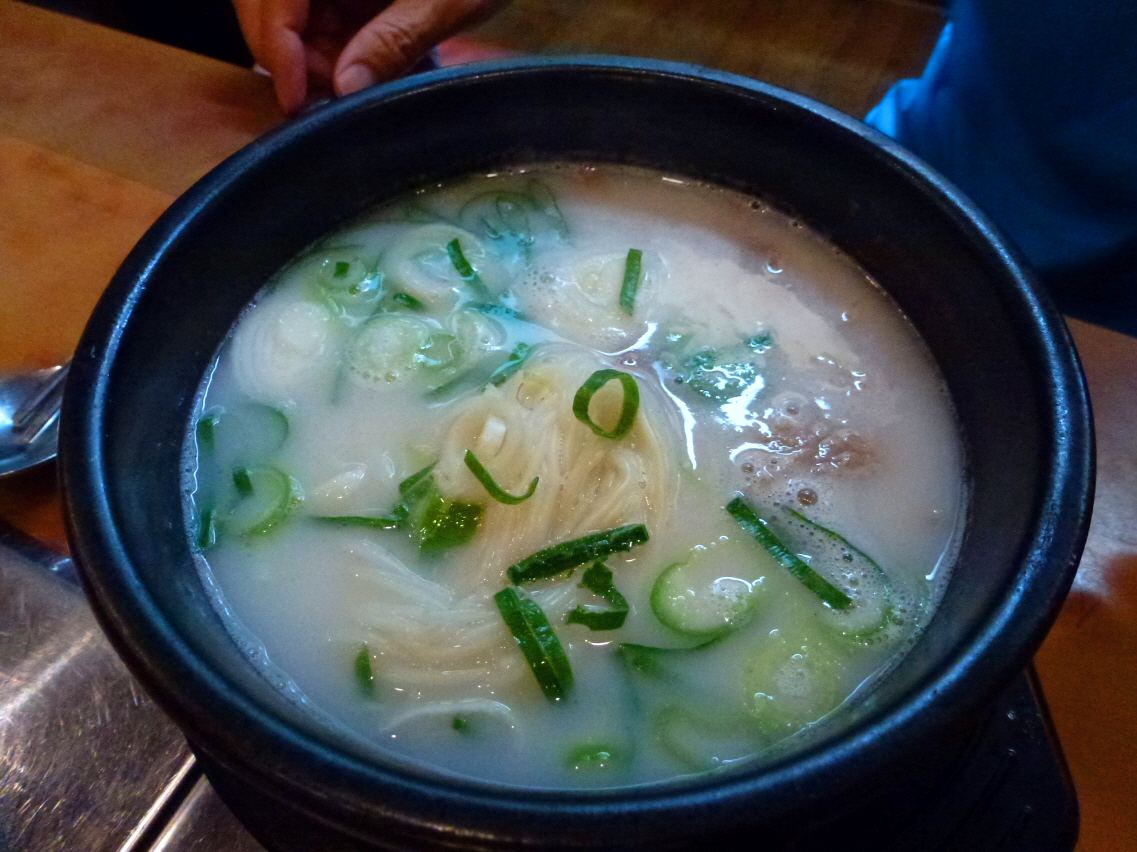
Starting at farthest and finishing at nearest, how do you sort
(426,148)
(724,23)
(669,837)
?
(724,23)
(426,148)
(669,837)

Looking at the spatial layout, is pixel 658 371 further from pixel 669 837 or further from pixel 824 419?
pixel 669 837

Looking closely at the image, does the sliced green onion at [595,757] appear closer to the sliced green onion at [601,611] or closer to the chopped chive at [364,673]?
the sliced green onion at [601,611]

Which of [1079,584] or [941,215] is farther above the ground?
[941,215]

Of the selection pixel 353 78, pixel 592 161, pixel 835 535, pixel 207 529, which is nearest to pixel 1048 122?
pixel 592 161

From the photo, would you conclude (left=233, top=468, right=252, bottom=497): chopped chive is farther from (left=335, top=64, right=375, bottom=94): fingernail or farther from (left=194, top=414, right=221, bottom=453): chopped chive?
(left=335, top=64, right=375, bottom=94): fingernail

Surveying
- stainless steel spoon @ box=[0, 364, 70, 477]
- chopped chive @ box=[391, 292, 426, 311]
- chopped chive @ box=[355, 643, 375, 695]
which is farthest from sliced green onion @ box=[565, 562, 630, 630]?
stainless steel spoon @ box=[0, 364, 70, 477]

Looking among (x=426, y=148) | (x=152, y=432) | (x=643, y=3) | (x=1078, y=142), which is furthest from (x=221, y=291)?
(x=643, y=3)

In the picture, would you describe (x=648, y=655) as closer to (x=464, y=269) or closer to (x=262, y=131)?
(x=464, y=269)

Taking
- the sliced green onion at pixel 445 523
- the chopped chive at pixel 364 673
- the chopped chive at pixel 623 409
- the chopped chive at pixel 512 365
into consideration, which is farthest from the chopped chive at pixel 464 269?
the chopped chive at pixel 364 673
